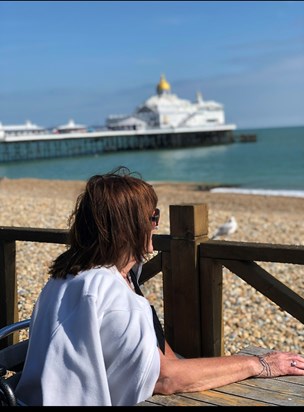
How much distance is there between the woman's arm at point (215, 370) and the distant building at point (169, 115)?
95083 millimetres

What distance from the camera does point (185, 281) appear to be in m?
2.78

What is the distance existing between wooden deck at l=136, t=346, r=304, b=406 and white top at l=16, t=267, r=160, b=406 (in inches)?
6.9

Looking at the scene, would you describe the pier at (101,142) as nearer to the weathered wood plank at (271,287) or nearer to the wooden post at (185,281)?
the wooden post at (185,281)

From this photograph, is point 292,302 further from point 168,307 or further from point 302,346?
point 302,346

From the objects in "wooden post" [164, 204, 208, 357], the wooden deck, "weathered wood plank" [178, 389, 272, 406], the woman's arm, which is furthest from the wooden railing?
"weathered wood plank" [178, 389, 272, 406]

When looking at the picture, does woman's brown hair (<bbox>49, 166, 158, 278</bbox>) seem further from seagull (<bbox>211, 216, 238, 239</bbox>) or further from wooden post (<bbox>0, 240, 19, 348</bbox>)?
seagull (<bbox>211, 216, 238, 239</bbox>)

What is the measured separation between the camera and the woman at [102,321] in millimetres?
1761

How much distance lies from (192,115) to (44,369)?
103m

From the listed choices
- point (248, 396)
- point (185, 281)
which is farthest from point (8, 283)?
point (248, 396)

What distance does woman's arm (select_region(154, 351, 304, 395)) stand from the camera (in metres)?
2.01

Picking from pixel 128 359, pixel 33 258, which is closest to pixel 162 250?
pixel 128 359

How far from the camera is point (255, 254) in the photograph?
2520 mm

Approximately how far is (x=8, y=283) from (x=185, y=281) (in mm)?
1230

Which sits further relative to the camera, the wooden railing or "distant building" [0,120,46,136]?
"distant building" [0,120,46,136]
